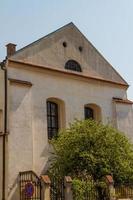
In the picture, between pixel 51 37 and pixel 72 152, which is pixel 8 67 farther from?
pixel 72 152

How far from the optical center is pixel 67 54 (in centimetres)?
2742

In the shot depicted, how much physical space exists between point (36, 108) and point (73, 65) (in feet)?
15.1

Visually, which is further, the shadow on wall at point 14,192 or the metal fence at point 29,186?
the shadow on wall at point 14,192

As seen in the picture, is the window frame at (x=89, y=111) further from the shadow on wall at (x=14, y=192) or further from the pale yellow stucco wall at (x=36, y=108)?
the shadow on wall at (x=14, y=192)

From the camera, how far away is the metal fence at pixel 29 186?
19.7 m

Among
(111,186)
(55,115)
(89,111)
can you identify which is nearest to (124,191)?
(111,186)

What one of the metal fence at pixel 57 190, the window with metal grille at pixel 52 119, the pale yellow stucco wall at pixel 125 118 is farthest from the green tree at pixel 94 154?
the pale yellow stucco wall at pixel 125 118

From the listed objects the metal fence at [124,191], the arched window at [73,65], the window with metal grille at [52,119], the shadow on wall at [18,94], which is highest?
the arched window at [73,65]

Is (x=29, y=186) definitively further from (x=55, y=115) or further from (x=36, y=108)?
(x=55, y=115)

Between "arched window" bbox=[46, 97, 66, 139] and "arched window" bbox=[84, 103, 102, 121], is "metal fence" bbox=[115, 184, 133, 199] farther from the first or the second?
"arched window" bbox=[84, 103, 102, 121]

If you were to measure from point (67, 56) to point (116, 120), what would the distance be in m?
5.55

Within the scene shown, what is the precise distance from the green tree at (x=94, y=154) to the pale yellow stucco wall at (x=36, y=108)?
1673 mm

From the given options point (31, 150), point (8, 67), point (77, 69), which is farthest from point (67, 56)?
point (31, 150)

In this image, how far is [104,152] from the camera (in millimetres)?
21703
